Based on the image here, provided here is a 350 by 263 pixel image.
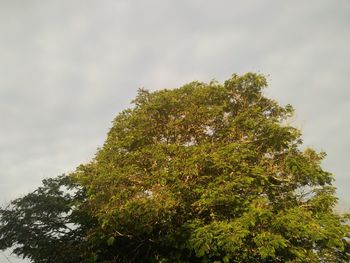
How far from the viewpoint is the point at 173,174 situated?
17328 mm

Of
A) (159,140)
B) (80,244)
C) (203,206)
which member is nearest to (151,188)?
(203,206)

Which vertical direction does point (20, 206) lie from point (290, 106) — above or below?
below

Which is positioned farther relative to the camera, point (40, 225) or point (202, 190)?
point (40, 225)

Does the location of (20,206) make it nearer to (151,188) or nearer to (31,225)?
(31,225)

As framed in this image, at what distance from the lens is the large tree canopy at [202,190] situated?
16.7m

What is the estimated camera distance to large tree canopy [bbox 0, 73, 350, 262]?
54.7 ft

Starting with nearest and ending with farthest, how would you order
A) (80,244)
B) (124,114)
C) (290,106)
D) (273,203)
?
(273,203)
(80,244)
(290,106)
(124,114)

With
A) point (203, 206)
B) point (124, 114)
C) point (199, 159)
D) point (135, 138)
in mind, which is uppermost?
point (124, 114)

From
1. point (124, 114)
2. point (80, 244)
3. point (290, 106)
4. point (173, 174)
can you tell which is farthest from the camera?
point (124, 114)

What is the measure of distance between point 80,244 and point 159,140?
23.6ft

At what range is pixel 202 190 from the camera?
17109 millimetres

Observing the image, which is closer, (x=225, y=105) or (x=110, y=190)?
(x=110, y=190)

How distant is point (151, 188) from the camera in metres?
17.7

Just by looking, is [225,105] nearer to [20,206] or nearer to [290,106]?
[290,106]
